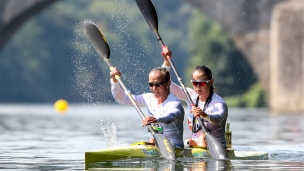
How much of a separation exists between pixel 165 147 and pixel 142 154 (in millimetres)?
223

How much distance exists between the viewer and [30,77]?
6706 cm

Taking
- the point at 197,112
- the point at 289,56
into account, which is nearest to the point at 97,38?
the point at 197,112

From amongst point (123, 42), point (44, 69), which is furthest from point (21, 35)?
point (123, 42)

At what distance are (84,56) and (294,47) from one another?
33.1 metres

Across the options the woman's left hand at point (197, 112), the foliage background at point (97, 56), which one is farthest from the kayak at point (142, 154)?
the foliage background at point (97, 56)

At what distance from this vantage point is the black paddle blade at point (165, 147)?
32.6 feet

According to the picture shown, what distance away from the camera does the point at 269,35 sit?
2945cm

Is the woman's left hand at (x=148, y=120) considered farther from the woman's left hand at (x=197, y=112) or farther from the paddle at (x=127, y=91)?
the woman's left hand at (x=197, y=112)

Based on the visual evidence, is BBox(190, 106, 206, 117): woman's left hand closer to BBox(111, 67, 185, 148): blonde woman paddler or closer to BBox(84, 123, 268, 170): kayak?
BBox(111, 67, 185, 148): blonde woman paddler

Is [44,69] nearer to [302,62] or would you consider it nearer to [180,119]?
[302,62]

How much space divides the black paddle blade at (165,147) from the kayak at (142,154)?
6cm

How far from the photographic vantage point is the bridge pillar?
27.1 m

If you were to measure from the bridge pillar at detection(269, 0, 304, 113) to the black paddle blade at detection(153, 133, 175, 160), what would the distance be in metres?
17.2

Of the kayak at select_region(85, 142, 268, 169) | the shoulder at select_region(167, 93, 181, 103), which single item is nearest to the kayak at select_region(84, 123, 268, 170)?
the kayak at select_region(85, 142, 268, 169)
